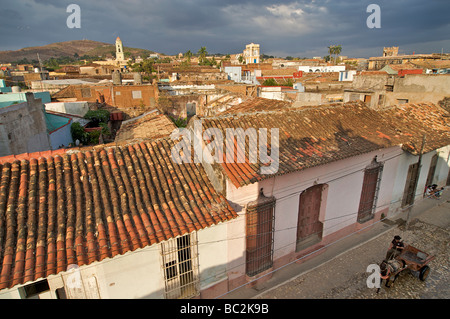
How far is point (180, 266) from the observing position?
6.78m

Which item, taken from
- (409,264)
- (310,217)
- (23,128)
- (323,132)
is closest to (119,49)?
(23,128)

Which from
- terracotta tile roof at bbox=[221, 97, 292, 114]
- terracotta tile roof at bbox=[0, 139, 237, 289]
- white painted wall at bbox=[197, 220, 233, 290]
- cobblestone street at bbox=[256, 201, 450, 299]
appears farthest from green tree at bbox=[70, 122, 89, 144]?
cobblestone street at bbox=[256, 201, 450, 299]

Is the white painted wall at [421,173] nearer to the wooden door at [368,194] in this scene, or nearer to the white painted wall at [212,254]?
the wooden door at [368,194]

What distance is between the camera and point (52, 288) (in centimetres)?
559

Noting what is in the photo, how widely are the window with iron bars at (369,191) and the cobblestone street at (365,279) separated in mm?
1046

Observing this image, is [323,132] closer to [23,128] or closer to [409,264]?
Result: [409,264]

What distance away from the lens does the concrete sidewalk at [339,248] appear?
8156 millimetres

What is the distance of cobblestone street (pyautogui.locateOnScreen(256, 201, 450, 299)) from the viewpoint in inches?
320

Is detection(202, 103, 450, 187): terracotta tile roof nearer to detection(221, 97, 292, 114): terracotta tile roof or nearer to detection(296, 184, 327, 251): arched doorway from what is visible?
detection(296, 184, 327, 251): arched doorway

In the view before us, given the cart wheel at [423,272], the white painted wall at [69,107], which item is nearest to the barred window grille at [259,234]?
the cart wheel at [423,272]

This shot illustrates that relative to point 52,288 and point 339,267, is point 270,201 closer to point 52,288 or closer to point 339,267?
point 339,267

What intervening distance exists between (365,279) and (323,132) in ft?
16.5

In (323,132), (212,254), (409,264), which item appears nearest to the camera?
(212,254)

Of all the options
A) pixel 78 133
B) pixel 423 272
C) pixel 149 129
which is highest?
pixel 149 129
